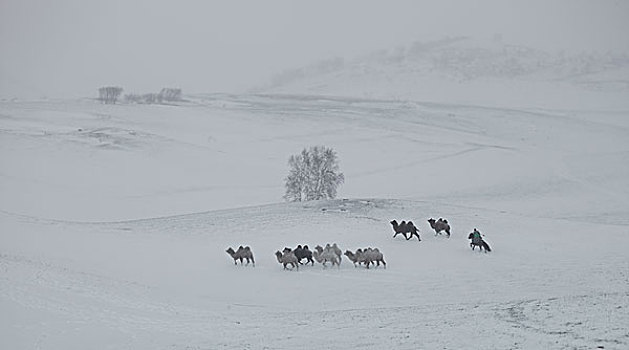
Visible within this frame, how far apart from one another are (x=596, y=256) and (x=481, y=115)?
106 m

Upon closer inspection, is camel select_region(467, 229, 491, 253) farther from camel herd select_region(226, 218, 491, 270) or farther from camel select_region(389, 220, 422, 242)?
camel select_region(389, 220, 422, 242)

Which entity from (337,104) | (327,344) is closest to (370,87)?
(337,104)

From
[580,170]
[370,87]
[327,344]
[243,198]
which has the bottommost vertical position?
[327,344]

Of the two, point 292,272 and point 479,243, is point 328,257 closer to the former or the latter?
point 292,272

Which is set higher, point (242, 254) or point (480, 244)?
point (480, 244)

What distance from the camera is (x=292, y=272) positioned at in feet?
78.2

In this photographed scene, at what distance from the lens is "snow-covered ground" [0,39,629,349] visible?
Answer: 1515 cm

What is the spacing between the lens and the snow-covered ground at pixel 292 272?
15148 millimetres

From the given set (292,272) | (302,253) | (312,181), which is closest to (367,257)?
(302,253)

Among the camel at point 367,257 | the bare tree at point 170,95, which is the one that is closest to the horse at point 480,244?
the camel at point 367,257

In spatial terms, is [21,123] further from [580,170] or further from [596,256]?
[596,256]

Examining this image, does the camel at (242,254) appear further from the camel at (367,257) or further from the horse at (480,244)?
the horse at (480,244)

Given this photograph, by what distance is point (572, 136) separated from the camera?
10569 cm

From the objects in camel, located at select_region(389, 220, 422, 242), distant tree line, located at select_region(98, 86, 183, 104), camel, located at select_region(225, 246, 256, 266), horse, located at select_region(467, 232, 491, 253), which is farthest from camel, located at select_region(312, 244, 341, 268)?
distant tree line, located at select_region(98, 86, 183, 104)
